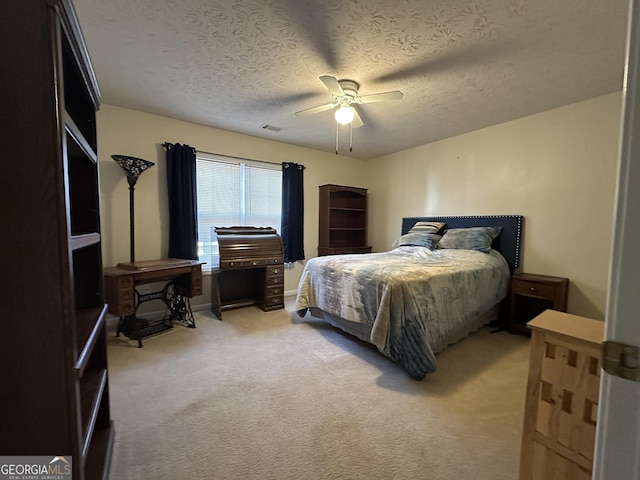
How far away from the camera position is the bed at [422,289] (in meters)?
2.08

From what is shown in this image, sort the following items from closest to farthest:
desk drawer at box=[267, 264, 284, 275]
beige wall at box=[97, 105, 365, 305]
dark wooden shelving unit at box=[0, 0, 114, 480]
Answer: dark wooden shelving unit at box=[0, 0, 114, 480] < beige wall at box=[97, 105, 365, 305] < desk drawer at box=[267, 264, 284, 275]

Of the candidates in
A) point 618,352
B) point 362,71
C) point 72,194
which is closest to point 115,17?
point 72,194

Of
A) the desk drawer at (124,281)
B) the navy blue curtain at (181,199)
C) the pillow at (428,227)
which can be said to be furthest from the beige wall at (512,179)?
the desk drawer at (124,281)

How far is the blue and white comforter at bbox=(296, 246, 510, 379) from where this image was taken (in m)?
2.07

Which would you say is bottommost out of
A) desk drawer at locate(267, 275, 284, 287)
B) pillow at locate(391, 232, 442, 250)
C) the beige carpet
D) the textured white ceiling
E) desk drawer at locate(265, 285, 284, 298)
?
the beige carpet

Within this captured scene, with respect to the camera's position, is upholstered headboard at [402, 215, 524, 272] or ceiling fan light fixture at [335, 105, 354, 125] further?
upholstered headboard at [402, 215, 524, 272]

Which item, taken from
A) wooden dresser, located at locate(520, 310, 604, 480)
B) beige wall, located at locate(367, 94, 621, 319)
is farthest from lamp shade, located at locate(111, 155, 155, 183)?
beige wall, located at locate(367, 94, 621, 319)

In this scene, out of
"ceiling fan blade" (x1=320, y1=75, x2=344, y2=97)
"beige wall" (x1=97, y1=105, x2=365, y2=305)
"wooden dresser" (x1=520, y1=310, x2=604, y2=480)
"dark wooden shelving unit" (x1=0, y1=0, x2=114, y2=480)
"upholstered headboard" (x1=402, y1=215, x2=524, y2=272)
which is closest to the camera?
"dark wooden shelving unit" (x1=0, y1=0, x2=114, y2=480)

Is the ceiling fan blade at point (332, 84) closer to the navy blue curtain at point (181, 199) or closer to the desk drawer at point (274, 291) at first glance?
the navy blue curtain at point (181, 199)

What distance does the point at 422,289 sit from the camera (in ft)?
7.12

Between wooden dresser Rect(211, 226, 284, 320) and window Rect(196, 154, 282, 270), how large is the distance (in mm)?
215

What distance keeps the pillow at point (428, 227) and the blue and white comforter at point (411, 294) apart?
75 centimetres

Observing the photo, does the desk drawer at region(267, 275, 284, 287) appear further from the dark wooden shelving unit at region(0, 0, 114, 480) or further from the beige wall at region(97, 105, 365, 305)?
the dark wooden shelving unit at region(0, 0, 114, 480)

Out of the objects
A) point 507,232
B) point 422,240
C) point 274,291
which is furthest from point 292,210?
point 507,232
